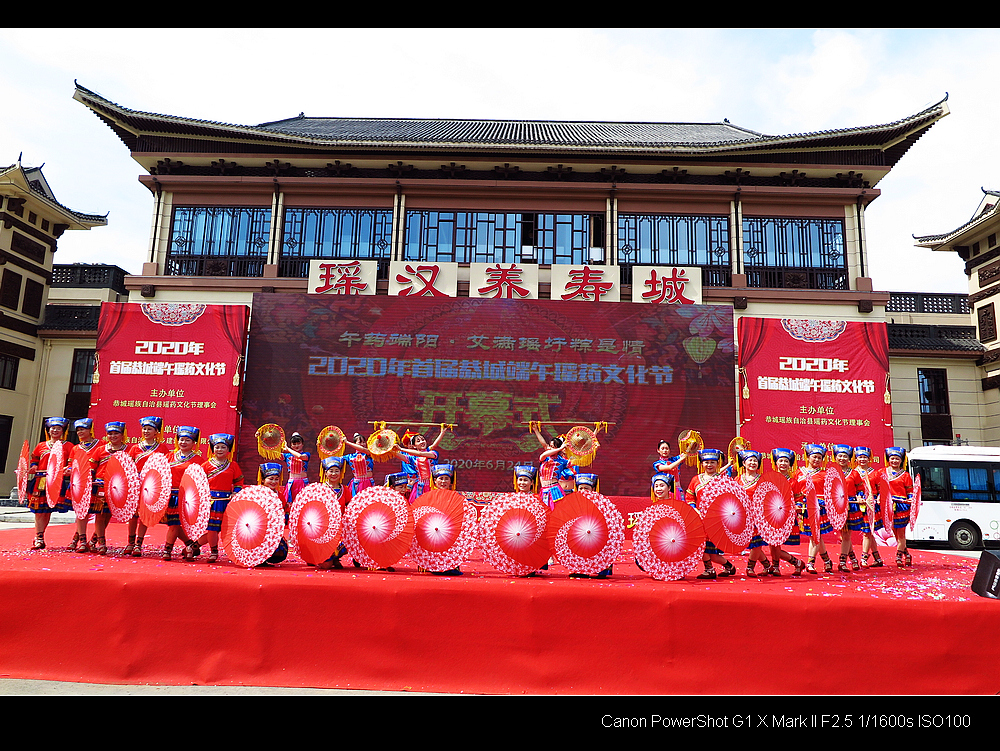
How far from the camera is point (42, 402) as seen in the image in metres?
16.8

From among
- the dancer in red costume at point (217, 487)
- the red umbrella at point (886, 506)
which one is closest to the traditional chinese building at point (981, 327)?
the red umbrella at point (886, 506)

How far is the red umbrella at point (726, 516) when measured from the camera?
14.9 feet

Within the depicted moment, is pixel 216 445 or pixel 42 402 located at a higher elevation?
pixel 42 402

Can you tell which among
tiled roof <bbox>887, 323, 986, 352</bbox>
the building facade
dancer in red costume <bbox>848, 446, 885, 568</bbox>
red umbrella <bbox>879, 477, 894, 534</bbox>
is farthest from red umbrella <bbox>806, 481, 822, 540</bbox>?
tiled roof <bbox>887, 323, 986, 352</bbox>

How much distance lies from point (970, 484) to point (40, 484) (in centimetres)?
1436

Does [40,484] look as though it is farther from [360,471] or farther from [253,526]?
[360,471]

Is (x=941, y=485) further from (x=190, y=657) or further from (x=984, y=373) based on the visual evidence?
(x=190, y=657)

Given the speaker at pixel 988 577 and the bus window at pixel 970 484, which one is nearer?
the speaker at pixel 988 577

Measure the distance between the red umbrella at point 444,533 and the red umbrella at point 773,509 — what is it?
7.40 ft

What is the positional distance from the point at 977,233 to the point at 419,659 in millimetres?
19072

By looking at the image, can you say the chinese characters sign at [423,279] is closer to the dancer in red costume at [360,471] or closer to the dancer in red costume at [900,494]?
the dancer in red costume at [360,471]

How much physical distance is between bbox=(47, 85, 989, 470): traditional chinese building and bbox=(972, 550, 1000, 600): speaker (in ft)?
29.9

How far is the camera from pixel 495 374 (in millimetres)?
10344

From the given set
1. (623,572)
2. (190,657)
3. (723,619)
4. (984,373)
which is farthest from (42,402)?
(984,373)
